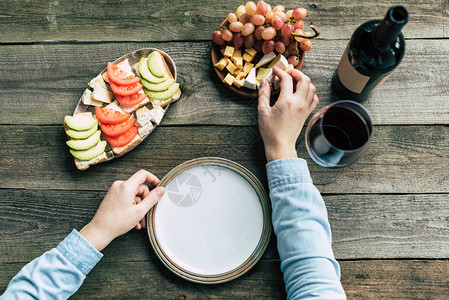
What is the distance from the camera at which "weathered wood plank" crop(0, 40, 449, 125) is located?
3.57 ft

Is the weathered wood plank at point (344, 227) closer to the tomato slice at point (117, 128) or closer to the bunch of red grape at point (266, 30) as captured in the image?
the tomato slice at point (117, 128)

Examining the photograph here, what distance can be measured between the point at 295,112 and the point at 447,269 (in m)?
0.69

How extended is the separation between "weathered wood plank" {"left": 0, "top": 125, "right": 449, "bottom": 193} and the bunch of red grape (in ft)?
Answer: 0.85

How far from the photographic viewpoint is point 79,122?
1.03 meters

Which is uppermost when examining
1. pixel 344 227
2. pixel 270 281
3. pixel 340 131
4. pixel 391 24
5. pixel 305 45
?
pixel 391 24

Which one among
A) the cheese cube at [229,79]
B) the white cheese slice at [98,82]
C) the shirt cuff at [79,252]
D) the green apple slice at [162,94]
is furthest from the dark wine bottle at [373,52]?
the shirt cuff at [79,252]

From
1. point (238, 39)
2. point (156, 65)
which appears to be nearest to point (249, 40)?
point (238, 39)

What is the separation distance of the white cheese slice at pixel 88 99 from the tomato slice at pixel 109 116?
2cm

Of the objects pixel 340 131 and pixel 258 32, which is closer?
pixel 340 131

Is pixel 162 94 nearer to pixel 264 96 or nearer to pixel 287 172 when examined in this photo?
pixel 264 96

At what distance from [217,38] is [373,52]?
0.45 m

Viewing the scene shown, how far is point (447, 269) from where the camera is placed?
1.06m

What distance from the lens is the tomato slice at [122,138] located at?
1021mm

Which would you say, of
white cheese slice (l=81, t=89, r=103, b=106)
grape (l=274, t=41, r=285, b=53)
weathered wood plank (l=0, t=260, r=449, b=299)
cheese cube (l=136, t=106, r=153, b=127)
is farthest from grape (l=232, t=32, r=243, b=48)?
weathered wood plank (l=0, t=260, r=449, b=299)
